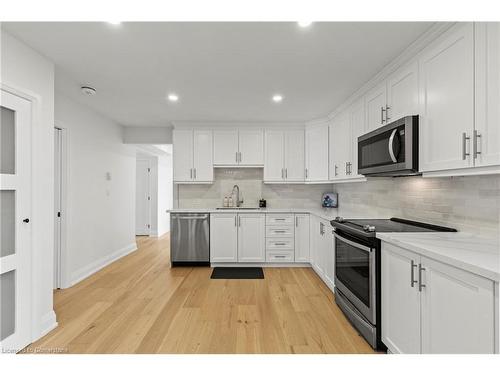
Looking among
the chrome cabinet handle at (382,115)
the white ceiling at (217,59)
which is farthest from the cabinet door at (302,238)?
the chrome cabinet handle at (382,115)

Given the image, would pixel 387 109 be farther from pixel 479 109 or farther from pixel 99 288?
pixel 99 288

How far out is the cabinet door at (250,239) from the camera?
437cm

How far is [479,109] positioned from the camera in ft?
5.09

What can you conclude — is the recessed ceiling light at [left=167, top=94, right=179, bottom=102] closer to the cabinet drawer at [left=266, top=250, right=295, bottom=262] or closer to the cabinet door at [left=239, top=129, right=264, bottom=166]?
the cabinet door at [left=239, top=129, right=264, bottom=166]

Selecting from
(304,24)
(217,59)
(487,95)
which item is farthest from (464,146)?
(217,59)

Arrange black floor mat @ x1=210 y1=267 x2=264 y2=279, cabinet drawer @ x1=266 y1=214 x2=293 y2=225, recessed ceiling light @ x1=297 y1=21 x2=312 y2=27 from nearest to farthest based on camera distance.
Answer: recessed ceiling light @ x1=297 y1=21 x2=312 y2=27
black floor mat @ x1=210 y1=267 x2=264 y2=279
cabinet drawer @ x1=266 y1=214 x2=293 y2=225

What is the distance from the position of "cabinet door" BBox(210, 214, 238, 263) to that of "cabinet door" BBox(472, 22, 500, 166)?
10.8ft

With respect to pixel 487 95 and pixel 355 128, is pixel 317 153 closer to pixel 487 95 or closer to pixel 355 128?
pixel 355 128

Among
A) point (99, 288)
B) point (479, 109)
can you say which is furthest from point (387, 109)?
point (99, 288)

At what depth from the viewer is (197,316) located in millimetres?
2686

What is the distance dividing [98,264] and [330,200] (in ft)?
12.6

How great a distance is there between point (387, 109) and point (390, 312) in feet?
5.64

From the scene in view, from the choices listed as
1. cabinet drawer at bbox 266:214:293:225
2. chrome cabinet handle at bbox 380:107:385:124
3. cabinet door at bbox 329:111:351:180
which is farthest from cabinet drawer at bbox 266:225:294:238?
chrome cabinet handle at bbox 380:107:385:124

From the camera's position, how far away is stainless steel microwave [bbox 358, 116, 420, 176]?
206cm
